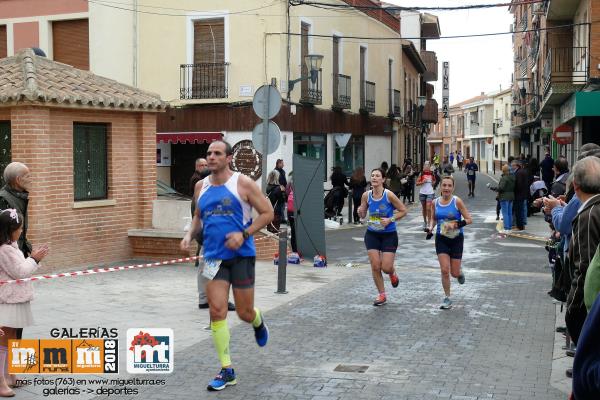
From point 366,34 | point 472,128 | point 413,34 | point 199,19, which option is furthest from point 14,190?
point 472,128

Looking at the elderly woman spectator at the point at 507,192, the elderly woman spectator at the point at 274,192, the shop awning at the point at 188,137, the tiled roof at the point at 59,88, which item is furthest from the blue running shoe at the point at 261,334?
the shop awning at the point at 188,137

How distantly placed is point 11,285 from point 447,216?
5.43m

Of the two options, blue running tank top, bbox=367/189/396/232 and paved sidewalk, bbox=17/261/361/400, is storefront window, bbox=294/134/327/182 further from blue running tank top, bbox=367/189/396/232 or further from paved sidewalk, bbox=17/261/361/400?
blue running tank top, bbox=367/189/396/232

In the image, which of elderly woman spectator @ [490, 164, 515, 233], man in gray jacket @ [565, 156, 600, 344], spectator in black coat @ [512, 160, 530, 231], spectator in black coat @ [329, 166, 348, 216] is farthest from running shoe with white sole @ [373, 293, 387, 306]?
spectator in black coat @ [329, 166, 348, 216]

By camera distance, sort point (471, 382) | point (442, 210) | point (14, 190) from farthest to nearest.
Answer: point (442, 210)
point (14, 190)
point (471, 382)

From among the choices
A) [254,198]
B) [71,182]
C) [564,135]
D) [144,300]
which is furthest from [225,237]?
[564,135]

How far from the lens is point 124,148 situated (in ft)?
44.2

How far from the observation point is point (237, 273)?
6316 millimetres

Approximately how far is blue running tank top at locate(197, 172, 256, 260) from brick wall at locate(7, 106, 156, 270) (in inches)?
241

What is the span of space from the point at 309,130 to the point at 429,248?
33.2 ft

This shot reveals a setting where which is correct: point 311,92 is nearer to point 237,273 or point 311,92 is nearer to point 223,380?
point 237,273

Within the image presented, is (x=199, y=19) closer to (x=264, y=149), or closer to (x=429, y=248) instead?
(x=429, y=248)

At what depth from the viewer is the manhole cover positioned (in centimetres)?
671

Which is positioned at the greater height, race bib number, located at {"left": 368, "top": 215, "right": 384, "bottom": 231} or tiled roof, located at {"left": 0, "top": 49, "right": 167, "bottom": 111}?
tiled roof, located at {"left": 0, "top": 49, "right": 167, "bottom": 111}
